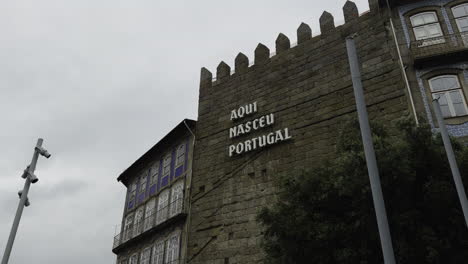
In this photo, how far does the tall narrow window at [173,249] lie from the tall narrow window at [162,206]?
1.38 metres

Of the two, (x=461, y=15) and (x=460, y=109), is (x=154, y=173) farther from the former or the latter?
(x=461, y=15)

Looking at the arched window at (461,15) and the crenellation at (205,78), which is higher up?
the crenellation at (205,78)

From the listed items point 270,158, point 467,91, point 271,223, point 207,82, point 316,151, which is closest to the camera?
point 271,223

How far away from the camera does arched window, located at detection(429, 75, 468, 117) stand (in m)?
12.6

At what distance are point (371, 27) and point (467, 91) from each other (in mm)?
4296

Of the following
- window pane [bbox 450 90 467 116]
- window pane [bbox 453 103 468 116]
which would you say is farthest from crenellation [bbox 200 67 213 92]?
window pane [bbox 453 103 468 116]

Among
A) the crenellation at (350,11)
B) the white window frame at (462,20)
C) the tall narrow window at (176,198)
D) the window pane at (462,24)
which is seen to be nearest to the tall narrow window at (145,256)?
the tall narrow window at (176,198)

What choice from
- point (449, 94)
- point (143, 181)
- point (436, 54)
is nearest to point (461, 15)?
point (436, 54)

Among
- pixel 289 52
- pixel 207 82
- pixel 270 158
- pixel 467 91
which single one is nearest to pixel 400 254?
pixel 467 91

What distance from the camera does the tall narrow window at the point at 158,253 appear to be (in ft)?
60.7

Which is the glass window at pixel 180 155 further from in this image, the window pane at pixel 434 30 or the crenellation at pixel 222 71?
the window pane at pixel 434 30

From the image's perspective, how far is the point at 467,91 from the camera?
1270cm

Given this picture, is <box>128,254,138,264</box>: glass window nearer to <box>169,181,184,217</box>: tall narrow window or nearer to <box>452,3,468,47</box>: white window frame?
<box>169,181,184,217</box>: tall narrow window

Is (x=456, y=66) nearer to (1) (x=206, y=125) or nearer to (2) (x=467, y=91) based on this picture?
(2) (x=467, y=91)
